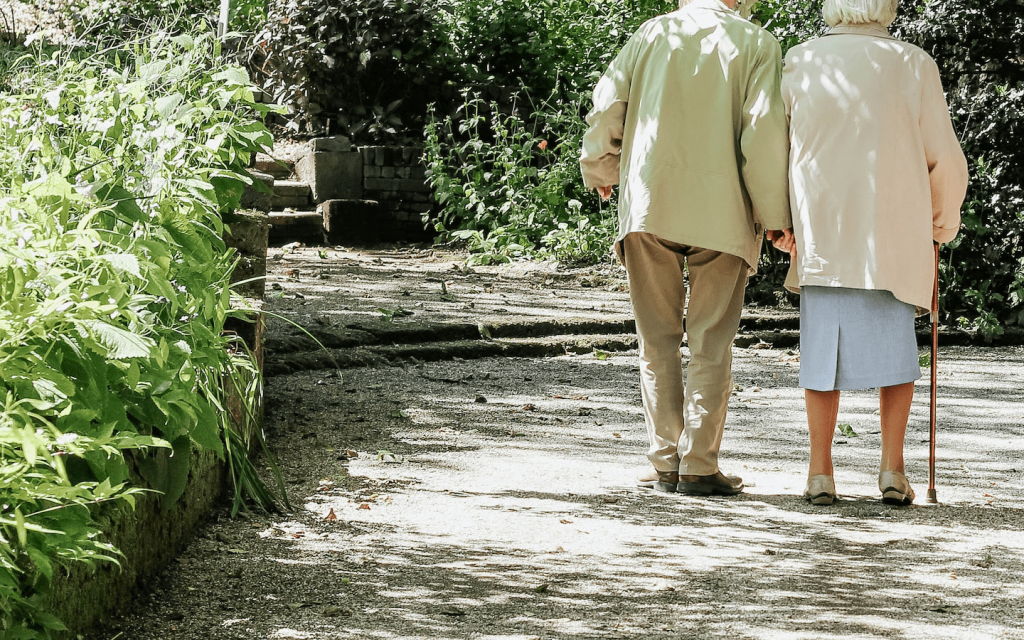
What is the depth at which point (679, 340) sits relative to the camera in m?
3.89

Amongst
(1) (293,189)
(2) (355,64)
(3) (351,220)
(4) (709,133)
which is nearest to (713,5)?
(4) (709,133)

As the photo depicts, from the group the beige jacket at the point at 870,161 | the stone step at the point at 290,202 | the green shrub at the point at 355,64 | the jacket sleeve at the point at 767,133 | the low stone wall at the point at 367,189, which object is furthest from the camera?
the green shrub at the point at 355,64

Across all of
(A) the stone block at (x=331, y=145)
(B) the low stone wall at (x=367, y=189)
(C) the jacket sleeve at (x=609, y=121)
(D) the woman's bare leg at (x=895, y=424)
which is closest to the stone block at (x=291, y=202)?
(B) the low stone wall at (x=367, y=189)

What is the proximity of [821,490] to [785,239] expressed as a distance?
2.71 feet

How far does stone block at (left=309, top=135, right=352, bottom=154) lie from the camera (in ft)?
37.6

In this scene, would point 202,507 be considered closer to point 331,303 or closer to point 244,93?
point 244,93

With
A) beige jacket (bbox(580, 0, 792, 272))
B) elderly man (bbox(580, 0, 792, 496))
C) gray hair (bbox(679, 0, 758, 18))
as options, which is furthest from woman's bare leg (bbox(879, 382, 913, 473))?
gray hair (bbox(679, 0, 758, 18))

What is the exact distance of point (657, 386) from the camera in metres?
3.90

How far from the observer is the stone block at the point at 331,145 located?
11.5 metres

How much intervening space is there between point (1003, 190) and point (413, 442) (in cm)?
468

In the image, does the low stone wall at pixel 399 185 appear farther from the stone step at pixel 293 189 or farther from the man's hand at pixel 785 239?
the man's hand at pixel 785 239

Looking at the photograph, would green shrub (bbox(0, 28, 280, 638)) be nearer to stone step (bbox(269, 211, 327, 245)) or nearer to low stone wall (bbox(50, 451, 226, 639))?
low stone wall (bbox(50, 451, 226, 639))

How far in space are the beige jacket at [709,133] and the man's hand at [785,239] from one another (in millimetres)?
65

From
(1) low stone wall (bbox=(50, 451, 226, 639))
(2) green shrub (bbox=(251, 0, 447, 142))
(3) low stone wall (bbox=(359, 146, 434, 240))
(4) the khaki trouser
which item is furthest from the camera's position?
(2) green shrub (bbox=(251, 0, 447, 142))
